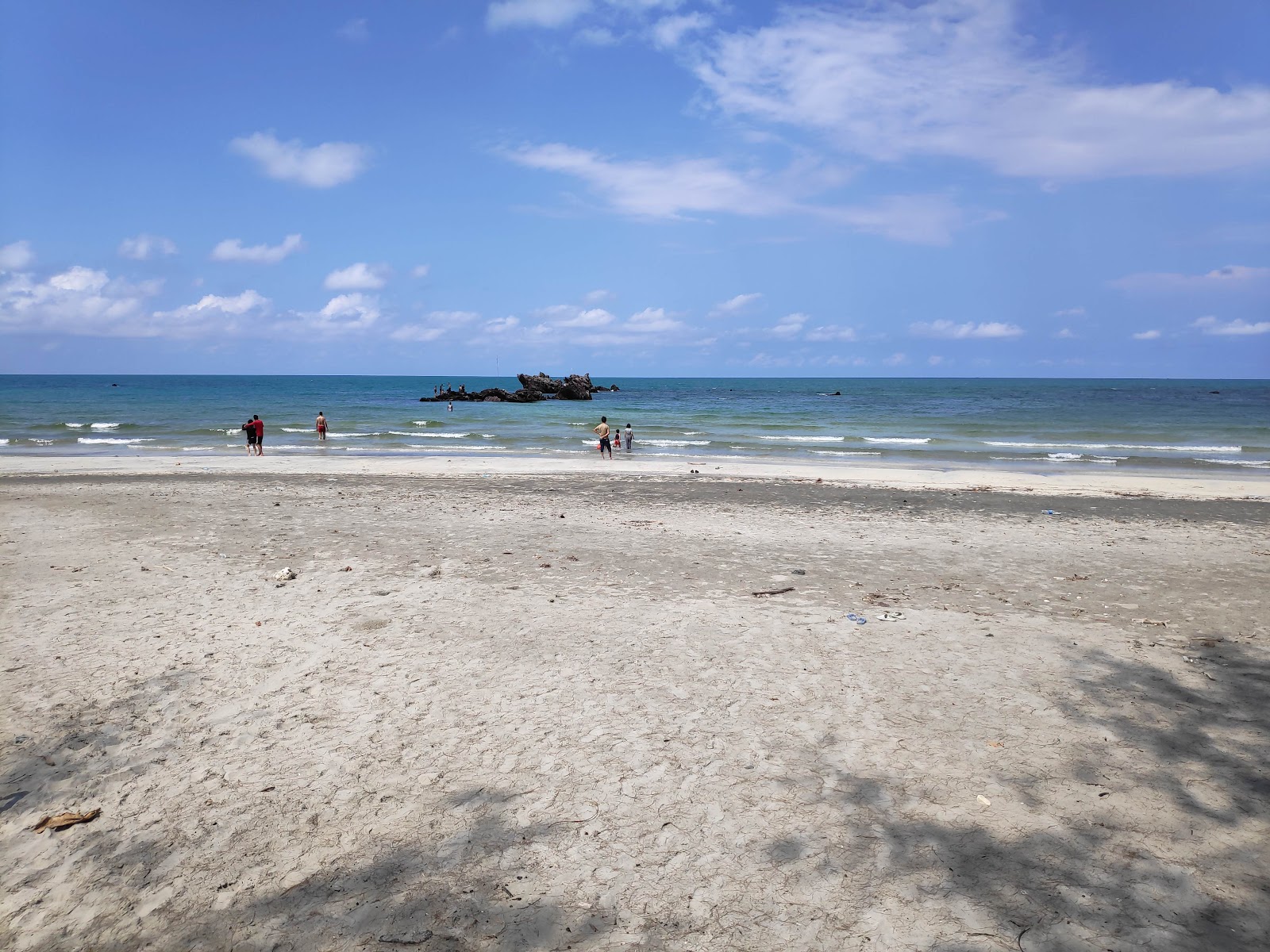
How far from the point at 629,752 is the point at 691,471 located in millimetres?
17595

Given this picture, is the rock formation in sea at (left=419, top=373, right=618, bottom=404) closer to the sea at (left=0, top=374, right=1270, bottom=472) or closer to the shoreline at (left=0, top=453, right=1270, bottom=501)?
the sea at (left=0, top=374, right=1270, bottom=472)

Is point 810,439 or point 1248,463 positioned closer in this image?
point 1248,463

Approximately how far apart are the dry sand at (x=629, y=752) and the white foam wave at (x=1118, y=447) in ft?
87.2

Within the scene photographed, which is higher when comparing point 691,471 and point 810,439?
point 810,439

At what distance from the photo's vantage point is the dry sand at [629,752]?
347 centimetres

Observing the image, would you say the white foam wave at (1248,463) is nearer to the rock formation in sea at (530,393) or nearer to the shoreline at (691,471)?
the shoreline at (691,471)

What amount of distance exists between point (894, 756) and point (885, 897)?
1421 mm

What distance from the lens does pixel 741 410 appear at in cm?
7075

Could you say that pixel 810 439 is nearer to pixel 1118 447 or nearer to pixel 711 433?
pixel 711 433

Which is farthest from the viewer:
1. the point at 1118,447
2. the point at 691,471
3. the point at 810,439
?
the point at 810,439

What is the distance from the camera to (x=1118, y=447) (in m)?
34.5

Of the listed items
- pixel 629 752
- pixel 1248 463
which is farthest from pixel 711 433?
pixel 629 752

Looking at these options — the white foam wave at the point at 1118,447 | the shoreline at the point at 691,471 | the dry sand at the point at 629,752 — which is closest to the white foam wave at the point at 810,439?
the white foam wave at the point at 1118,447

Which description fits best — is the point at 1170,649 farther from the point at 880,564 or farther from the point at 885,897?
the point at 885,897
